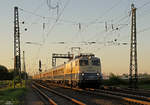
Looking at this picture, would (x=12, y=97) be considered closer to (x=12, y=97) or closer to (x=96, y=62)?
(x=12, y=97)

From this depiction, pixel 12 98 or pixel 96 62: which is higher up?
pixel 96 62

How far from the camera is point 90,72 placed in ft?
93.5

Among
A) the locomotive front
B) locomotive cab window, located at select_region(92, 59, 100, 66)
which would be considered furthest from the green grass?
locomotive cab window, located at select_region(92, 59, 100, 66)

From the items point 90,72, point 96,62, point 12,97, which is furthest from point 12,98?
point 96,62

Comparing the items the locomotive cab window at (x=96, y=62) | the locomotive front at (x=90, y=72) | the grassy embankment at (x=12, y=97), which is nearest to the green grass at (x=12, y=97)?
the grassy embankment at (x=12, y=97)

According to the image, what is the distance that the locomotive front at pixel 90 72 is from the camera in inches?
1101

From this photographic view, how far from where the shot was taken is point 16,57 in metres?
34.7

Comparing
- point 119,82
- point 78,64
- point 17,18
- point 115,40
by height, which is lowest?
point 119,82

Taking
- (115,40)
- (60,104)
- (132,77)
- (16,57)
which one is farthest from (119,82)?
(60,104)

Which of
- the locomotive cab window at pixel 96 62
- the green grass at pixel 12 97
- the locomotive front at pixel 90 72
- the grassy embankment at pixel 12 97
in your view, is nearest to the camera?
the grassy embankment at pixel 12 97

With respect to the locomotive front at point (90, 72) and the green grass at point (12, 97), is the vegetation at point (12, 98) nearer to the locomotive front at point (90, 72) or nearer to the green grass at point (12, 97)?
the green grass at point (12, 97)

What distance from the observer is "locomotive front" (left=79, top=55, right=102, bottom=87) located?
2797 cm

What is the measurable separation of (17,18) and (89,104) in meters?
23.2

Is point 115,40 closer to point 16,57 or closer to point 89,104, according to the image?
point 16,57
